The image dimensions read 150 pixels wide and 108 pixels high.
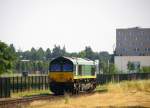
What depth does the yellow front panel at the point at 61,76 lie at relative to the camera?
36.6 m

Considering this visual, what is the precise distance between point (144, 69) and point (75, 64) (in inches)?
Answer: 2710

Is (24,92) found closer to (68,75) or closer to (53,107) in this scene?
(68,75)

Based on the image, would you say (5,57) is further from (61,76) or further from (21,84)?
(61,76)

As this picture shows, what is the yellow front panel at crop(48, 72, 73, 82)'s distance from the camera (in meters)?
36.6

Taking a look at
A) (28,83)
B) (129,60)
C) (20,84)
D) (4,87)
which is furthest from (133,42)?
(4,87)

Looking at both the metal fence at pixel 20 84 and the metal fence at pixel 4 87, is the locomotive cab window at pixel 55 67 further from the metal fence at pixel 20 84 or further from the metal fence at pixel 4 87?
the metal fence at pixel 4 87

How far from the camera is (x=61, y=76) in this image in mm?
36875

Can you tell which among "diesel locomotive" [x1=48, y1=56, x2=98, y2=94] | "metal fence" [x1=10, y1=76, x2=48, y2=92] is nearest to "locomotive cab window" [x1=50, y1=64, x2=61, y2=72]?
"diesel locomotive" [x1=48, y1=56, x2=98, y2=94]

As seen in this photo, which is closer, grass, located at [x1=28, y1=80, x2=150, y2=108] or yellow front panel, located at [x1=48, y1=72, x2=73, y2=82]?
grass, located at [x1=28, y1=80, x2=150, y2=108]

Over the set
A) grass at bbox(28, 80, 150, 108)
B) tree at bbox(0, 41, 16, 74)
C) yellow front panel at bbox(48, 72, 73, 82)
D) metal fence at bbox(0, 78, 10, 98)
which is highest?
tree at bbox(0, 41, 16, 74)

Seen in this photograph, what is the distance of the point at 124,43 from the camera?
162 metres

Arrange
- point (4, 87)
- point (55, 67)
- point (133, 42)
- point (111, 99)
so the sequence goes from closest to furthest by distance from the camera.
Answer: point (111, 99) < point (4, 87) < point (55, 67) < point (133, 42)

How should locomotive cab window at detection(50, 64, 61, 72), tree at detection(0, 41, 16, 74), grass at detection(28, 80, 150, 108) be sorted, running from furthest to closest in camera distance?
tree at detection(0, 41, 16, 74) < locomotive cab window at detection(50, 64, 61, 72) < grass at detection(28, 80, 150, 108)

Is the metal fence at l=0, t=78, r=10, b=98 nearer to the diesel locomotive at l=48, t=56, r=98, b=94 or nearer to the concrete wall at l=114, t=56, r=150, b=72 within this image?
the diesel locomotive at l=48, t=56, r=98, b=94
